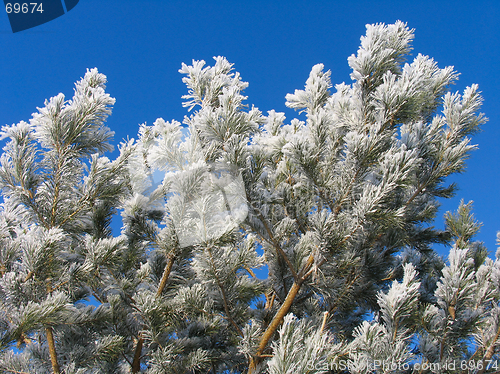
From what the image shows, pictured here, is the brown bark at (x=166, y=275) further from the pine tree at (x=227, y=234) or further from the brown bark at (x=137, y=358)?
the brown bark at (x=137, y=358)

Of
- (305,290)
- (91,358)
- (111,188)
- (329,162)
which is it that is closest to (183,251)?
(111,188)

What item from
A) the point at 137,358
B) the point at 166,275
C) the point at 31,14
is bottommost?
the point at 137,358

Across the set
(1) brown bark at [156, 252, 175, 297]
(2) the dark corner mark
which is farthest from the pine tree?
(2) the dark corner mark

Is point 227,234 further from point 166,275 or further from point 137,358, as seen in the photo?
point 137,358

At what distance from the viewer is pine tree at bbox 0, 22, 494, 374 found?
7.24ft

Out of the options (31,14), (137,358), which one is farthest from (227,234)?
(31,14)

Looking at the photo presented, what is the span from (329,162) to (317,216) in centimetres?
66

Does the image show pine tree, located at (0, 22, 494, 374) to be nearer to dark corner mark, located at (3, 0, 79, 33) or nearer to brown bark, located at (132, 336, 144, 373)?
brown bark, located at (132, 336, 144, 373)

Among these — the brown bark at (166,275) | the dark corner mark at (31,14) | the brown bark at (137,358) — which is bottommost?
the brown bark at (137,358)

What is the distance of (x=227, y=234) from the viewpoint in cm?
225

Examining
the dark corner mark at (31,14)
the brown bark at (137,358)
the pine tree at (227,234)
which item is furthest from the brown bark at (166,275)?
the dark corner mark at (31,14)

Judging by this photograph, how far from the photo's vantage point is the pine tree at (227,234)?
2207 mm

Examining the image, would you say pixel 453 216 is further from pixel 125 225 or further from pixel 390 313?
pixel 125 225

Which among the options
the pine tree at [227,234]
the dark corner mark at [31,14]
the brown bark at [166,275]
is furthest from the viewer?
the dark corner mark at [31,14]
